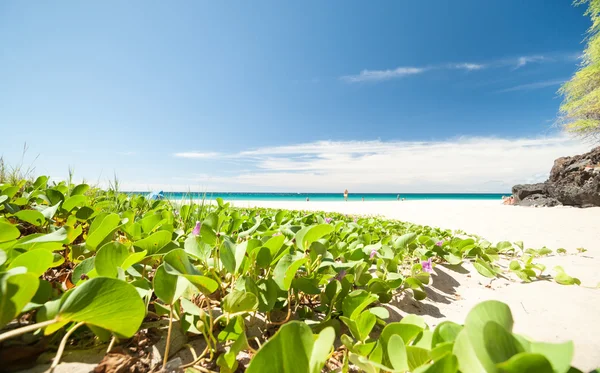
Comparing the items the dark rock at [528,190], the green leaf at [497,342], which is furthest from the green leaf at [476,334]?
the dark rock at [528,190]

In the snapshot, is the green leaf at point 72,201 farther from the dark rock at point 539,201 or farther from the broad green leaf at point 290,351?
the dark rock at point 539,201

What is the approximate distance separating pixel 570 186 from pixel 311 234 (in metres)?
14.9

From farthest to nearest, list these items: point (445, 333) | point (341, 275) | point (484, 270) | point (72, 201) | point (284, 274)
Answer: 1. point (484, 270)
2. point (72, 201)
3. point (341, 275)
4. point (284, 274)
5. point (445, 333)

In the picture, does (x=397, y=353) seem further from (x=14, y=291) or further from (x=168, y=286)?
(x=14, y=291)

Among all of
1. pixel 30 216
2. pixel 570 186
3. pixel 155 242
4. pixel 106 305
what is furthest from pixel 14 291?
pixel 570 186

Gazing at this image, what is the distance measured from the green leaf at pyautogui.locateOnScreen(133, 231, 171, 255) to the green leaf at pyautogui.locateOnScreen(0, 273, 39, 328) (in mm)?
387

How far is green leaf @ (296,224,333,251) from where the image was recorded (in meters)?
0.98

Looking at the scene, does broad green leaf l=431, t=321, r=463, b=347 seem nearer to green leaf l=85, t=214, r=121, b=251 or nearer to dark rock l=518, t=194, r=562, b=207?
green leaf l=85, t=214, r=121, b=251

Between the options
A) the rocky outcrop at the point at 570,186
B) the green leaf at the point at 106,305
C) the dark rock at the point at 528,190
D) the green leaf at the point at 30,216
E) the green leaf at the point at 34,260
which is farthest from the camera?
the dark rock at the point at 528,190

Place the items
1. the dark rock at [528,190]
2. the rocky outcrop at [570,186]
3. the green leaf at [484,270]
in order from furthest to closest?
the dark rock at [528,190] → the rocky outcrop at [570,186] → the green leaf at [484,270]

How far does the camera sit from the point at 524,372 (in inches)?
15.2

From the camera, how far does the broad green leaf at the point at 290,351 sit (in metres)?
0.43

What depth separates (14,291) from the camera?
1.52 feet

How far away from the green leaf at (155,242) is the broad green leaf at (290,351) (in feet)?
1.86
